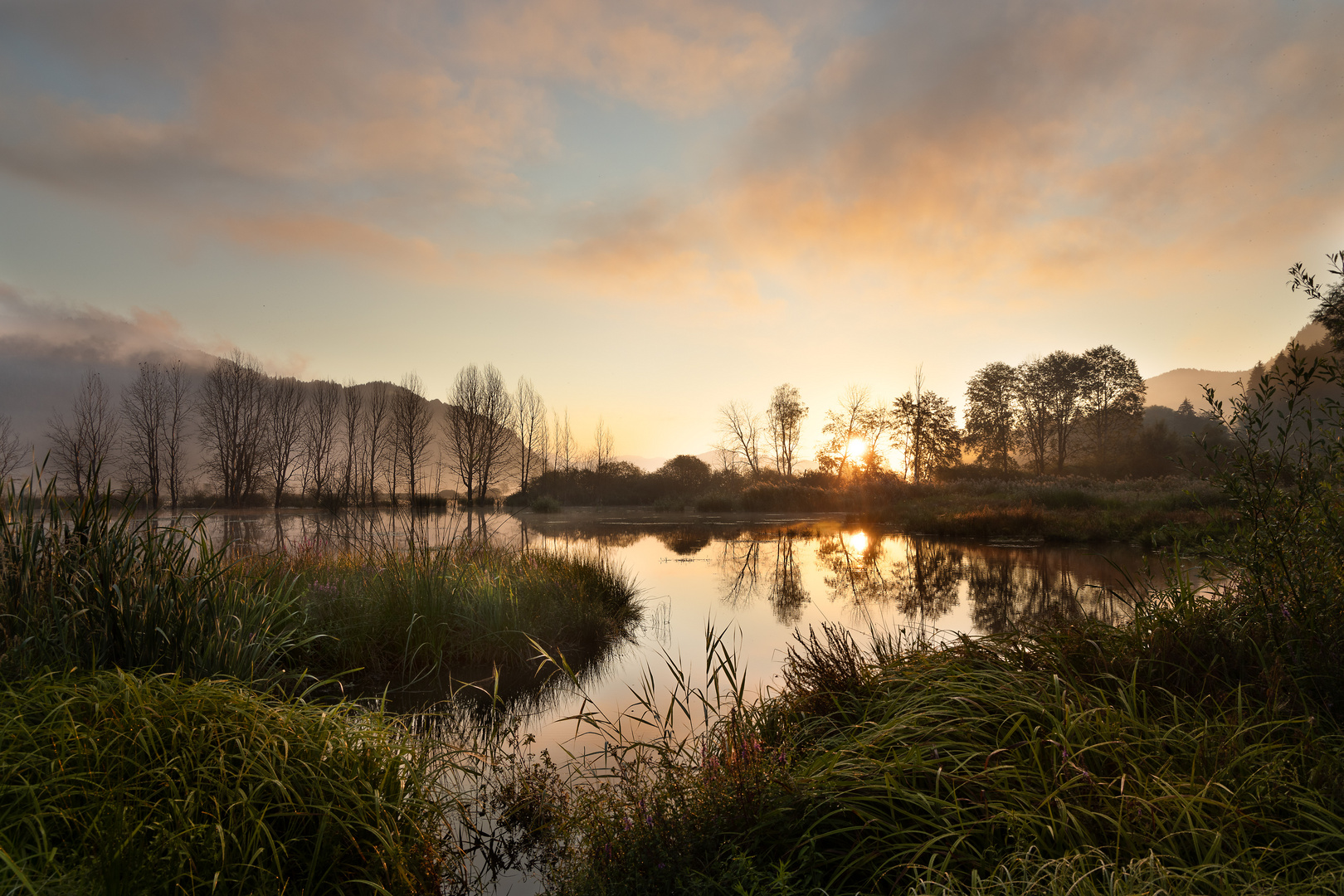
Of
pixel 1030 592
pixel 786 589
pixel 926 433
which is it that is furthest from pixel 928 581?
pixel 926 433

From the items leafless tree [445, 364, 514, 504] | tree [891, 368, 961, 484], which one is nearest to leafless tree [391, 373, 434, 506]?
leafless tree [445, 364, 514, 504]

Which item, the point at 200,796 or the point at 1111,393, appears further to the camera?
the point at 1111,393

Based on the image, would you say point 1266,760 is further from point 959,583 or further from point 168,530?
point 959,583

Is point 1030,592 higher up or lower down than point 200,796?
lower down

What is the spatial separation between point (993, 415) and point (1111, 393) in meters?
7.64

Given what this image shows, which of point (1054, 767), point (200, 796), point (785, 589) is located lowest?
point (785, 589)

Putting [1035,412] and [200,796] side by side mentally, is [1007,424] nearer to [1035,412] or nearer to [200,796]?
[1035,412]

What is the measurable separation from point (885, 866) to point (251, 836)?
234 centimetres

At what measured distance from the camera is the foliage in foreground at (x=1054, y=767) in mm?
2219

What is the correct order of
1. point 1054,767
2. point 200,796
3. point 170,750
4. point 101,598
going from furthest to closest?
1. point 101,598
2. point 1054,767
3. point 170,750
4. point 200,796

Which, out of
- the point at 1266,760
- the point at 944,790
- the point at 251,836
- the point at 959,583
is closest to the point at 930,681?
the point at 944,790

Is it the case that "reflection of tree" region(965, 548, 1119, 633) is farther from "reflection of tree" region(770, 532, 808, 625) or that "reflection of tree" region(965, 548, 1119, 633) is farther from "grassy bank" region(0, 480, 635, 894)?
"grassy bank" region(0, 480, 635, 894)

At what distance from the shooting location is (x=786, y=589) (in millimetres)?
10828

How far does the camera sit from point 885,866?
90.8 inches
